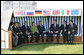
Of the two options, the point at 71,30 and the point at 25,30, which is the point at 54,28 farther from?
the point at 25,30

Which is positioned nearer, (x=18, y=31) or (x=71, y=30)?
(x=18, y=31)

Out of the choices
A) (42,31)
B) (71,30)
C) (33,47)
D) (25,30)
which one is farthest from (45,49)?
(71,30)

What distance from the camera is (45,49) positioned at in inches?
476

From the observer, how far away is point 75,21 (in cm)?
1399

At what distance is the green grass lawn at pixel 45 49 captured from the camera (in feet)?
37.6

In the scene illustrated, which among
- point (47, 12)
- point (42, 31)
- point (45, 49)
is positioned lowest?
point (45, 49)

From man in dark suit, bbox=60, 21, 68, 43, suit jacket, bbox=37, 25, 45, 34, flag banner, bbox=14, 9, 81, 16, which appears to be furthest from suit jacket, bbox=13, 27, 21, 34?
man in dark suit, bbox=60, 21, 68, 43

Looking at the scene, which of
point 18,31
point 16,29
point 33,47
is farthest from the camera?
point 18,31

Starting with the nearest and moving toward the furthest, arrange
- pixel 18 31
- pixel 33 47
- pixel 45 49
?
1. pixel 45 49
2. pixel 33 47
3. pixel 18 31

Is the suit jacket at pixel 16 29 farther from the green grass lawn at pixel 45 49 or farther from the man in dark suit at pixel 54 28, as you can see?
the man in dark suit at pixel 54 28

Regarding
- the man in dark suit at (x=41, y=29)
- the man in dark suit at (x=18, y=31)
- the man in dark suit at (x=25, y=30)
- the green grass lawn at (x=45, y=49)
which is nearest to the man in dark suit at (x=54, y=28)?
the man in dark suit at (x=41, y=29)

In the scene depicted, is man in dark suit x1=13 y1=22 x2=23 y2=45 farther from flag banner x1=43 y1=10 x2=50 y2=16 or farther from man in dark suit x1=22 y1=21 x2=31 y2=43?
flag banner x1=43 y1=10 x2=50 y2=16

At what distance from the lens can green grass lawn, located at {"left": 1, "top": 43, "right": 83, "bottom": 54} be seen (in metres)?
11.5

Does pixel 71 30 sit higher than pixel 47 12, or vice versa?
pixel 47 12
